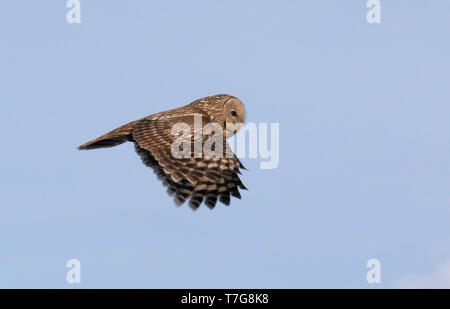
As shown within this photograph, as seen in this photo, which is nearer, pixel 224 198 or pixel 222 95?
pixel 224 198

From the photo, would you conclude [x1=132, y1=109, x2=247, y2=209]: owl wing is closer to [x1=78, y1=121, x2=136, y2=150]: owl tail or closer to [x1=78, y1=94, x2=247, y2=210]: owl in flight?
[x1=78, y1=94, x2=247, y2=210]: owl in flight

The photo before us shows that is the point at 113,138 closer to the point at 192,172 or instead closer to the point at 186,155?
the point at 186,155

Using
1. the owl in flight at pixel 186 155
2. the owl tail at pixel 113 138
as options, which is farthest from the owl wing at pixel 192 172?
the owl tail at pixel 113 138

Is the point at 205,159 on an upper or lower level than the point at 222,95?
lower

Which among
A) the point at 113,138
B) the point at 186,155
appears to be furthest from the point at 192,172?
the point at 113,138

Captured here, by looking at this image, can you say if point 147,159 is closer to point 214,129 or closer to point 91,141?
point 214,129
